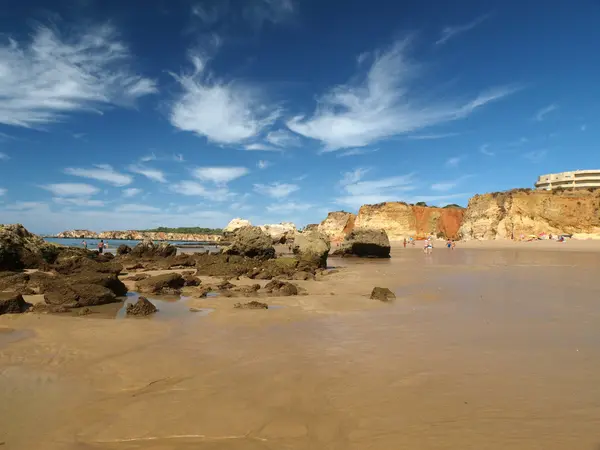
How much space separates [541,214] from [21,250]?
5602 centimetres

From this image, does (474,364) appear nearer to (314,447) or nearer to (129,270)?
(314,447)

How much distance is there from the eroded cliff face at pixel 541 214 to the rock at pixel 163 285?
5030 cm

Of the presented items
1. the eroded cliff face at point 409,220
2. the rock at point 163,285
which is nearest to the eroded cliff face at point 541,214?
the eroded cliff face at point 409,220

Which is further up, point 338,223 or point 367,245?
point 338,223

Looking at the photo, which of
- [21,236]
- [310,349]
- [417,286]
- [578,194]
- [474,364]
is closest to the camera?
[474,364]

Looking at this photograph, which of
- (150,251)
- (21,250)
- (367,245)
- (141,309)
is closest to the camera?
(141,309)

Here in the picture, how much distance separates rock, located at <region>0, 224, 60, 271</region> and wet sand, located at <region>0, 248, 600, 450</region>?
1051cm

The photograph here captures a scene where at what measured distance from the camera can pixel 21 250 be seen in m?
16.2

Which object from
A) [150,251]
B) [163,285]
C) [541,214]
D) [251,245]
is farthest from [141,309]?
[541,214]

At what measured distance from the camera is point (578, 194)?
49562 millimetres

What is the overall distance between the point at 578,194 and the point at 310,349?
192 feet

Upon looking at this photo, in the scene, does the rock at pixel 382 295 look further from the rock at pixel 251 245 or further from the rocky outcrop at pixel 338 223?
the rocky outcrop at pixel 338 223

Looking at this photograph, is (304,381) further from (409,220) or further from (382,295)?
(409,220)

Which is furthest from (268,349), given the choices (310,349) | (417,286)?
(417,286)
